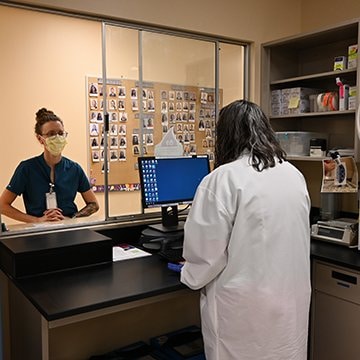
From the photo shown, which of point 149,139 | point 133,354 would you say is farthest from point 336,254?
point 149,139

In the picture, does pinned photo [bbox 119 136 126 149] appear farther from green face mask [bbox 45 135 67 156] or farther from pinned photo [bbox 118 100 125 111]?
green face mask [bbox 45 135 67 156]

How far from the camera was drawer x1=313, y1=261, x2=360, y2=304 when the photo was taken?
213 centimetres

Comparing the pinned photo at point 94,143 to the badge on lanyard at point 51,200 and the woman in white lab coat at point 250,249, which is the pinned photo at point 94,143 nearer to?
the badge on lanyard at point 51,200

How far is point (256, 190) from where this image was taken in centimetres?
156

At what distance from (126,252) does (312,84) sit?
175cm

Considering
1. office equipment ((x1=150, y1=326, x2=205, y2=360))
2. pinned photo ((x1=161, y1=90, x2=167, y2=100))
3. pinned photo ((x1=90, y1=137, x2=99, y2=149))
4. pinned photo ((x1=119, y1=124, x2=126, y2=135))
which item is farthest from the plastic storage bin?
pinned photo ((x1=90, y1=137, x2=99, y2=149))

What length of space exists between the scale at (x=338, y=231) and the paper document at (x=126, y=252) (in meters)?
1.04

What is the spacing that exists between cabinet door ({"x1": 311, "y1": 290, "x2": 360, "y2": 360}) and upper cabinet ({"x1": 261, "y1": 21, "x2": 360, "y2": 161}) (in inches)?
36.5

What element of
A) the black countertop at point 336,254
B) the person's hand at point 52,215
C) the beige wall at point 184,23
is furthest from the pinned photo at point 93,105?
the black countertop at point 336,254

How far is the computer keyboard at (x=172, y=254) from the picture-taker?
81.7 inches

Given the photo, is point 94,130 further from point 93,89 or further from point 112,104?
point 112,104

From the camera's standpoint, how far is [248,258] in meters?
1.56

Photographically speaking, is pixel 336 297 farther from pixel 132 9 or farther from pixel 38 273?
pixel 132 9

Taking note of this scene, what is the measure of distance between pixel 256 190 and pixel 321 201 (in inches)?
59.3
